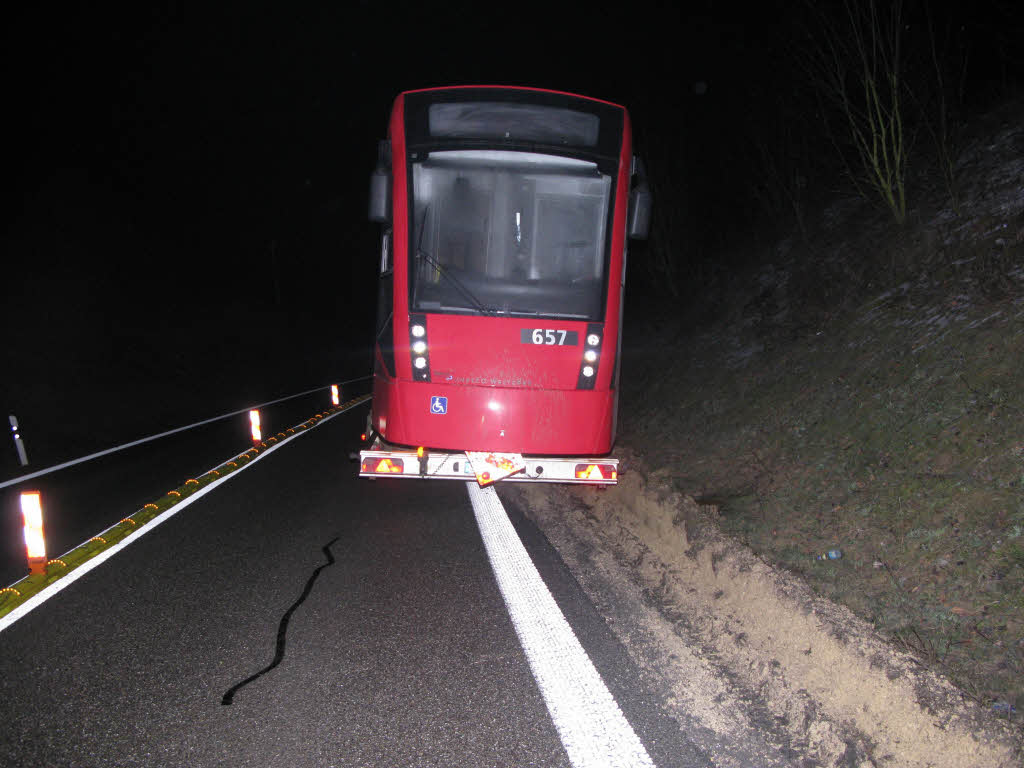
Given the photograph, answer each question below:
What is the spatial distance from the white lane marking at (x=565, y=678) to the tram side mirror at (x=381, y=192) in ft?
10.8

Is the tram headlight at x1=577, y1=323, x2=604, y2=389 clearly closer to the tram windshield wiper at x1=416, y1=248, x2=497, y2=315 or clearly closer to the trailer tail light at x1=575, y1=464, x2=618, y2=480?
the trailer tail light at x1=575, y1=464, x2=618, y2=480

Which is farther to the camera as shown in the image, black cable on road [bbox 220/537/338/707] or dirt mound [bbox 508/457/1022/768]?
black cable on road [bbox 220/537/338/707]

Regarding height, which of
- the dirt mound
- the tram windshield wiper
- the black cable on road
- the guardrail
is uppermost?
the tram windshield wiper

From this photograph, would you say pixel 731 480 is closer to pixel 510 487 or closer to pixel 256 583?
pixel 510 487

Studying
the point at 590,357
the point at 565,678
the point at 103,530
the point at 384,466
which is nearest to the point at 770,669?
the point at 565,678

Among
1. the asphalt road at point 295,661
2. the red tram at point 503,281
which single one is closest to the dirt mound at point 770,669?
the asphalt road at point 295,661

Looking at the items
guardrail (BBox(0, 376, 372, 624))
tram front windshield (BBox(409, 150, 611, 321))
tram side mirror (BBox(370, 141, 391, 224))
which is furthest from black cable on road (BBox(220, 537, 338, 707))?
tram side mirror (BBox(370, 141, 391, 224))

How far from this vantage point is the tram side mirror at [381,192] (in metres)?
6.46

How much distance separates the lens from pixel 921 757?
2.74 meters

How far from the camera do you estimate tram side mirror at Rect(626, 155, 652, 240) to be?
628 cm

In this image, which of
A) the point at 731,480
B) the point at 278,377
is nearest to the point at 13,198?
the point at 278,377

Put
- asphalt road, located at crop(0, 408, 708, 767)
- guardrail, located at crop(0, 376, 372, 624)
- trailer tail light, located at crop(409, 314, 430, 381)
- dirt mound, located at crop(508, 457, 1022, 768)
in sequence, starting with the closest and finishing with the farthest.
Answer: dirt mound, located at crop(508, 457, 1022, 768)
asphalt road, located at crop(0, 408, 708, 767)
guardrail, located at crop(0, 376, 372, 624)
trailer tail light, located at crop(409, 314, 430, 381)

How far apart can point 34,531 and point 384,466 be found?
8.75 ft

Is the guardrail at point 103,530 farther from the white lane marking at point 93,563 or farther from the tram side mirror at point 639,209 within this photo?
the tram side mirror at point 639,209
